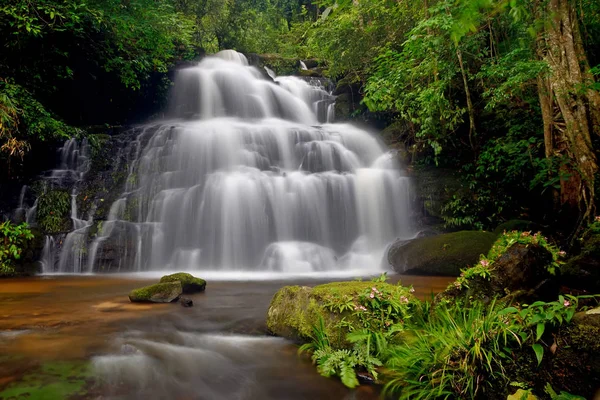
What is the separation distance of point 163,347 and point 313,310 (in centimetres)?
170

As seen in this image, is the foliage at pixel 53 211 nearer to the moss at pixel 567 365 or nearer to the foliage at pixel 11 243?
the foliage at pixel 11 243

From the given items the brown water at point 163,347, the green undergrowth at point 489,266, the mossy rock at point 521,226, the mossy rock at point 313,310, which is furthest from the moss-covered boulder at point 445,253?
the mossy rock at point 313,310

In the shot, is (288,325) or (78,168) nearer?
(288,325)

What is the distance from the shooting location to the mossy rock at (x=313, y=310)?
3909 mm

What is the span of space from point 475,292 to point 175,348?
3.43 meters

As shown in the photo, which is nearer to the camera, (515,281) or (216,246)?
(515,281)

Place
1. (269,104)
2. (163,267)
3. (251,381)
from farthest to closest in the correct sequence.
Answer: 1. (269,104)
2. (163,267)
3. (251,381)

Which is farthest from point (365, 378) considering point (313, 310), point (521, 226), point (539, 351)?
point (521, 226)

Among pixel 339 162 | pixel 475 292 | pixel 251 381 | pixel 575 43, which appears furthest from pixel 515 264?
pixel 339 162

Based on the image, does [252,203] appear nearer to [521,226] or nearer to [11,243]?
[11,243]

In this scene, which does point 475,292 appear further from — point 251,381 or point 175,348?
point 175,348

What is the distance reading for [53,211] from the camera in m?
11.2

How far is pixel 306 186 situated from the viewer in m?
12.7

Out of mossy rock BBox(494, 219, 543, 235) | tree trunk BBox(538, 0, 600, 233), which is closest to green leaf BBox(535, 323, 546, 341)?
tree trunk BBox(538, 0, 600, 233)
